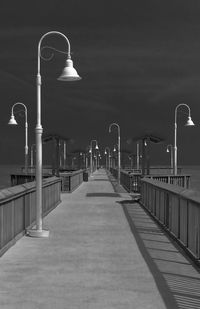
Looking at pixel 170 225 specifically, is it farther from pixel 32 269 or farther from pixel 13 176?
pixel 13 176

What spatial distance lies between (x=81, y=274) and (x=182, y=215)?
4236 mm

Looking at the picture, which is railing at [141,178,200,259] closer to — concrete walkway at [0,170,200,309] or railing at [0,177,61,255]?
concrete walkway at [0,170,200,309]

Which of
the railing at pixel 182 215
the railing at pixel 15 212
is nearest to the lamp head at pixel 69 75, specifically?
the railing at pixel 15 212

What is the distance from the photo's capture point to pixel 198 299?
24.5 feet

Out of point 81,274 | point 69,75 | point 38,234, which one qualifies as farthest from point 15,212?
point 81,274

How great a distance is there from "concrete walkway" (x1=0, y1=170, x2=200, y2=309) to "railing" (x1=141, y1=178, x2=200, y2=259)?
1.00 metres

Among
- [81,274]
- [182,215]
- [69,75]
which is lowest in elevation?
[81,274]

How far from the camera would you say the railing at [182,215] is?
1085 cm

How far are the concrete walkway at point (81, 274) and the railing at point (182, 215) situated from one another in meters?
1.00

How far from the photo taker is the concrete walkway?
24.3 ft

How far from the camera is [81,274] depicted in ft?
30.4

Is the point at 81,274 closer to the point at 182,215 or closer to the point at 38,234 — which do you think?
the point at 182,215

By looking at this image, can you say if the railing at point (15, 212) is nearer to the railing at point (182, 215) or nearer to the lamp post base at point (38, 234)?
the lamp post base at point (38, 234)

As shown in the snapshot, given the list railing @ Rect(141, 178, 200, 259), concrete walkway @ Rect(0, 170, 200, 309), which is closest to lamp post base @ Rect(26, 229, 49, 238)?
concrete walkway @ Rect(0, 170, 200, 309)
